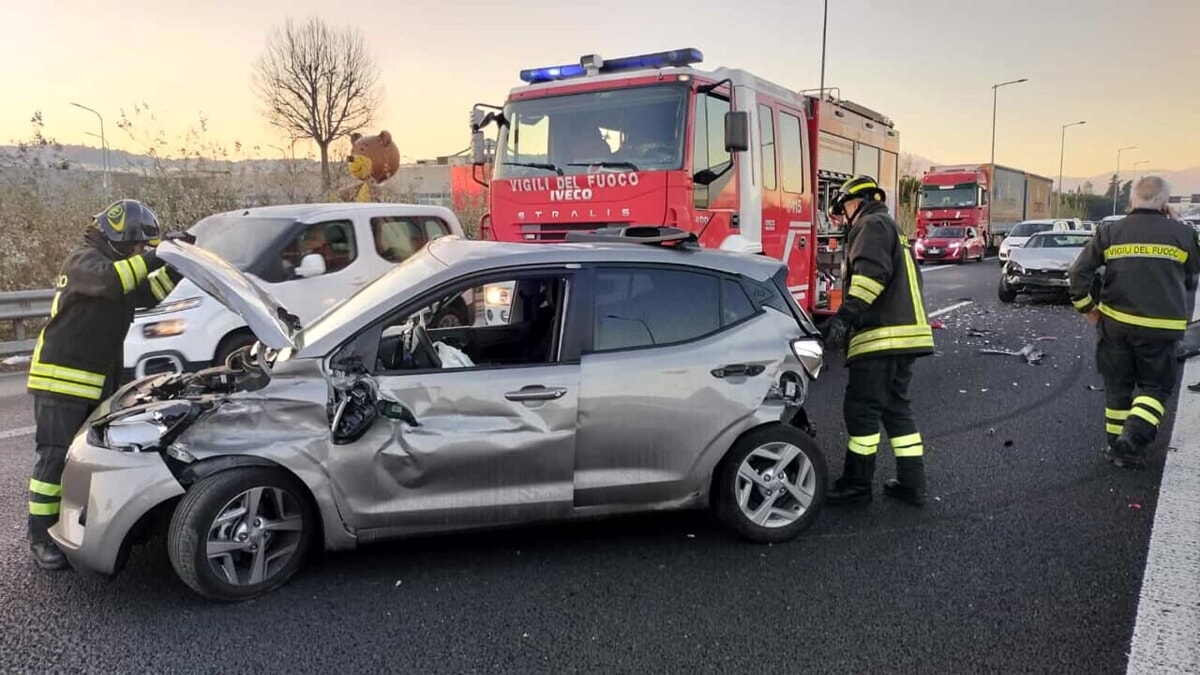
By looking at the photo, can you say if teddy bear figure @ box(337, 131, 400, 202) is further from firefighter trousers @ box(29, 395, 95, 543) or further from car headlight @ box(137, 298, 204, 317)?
firefighter trousers @ box(29, 395, 95, 543)

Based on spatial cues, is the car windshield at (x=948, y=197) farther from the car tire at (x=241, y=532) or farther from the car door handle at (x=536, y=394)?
the car tire at (x=241, y=532)

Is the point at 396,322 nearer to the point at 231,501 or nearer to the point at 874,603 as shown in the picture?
the point at 231,501

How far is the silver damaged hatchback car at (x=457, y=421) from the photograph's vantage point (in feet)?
10.8

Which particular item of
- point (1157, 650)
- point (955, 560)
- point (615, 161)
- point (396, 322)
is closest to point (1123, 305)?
point (955, 560)

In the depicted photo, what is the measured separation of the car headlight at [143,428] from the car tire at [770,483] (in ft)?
8.03

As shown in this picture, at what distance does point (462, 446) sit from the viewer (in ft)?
11.6

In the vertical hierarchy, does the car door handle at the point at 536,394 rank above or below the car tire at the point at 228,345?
above

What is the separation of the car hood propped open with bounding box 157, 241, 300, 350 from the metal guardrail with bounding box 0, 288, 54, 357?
24.3 ft

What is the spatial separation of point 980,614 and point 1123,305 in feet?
9.73

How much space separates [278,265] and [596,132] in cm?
302

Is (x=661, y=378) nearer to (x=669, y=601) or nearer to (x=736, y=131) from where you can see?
(x=669, y=601)

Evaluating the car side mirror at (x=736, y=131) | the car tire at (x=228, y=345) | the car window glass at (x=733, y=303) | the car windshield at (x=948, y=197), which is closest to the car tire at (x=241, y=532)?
the car window glass at (x=733, y=303)

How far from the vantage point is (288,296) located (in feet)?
22.5

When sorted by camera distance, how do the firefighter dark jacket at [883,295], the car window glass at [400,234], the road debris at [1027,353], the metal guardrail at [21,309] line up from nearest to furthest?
the firefighter dark jacket at [883,295]
the car window glass at [400,234]
the road debris at [1027,353]
the metal guardrail at [21,309]
